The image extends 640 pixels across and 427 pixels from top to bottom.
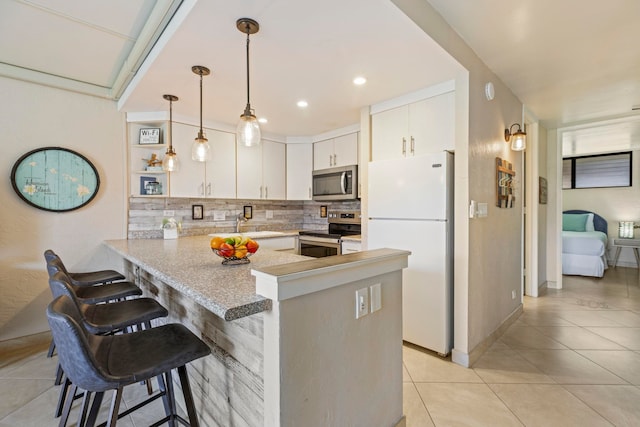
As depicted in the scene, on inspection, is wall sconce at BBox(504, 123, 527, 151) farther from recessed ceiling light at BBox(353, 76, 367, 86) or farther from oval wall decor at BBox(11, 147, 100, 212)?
oval wall decor at BBox(11, 147, 100, 212)

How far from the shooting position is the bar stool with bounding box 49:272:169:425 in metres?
1.38

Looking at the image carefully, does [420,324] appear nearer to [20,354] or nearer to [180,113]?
[180,113]

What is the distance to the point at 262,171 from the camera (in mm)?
3918

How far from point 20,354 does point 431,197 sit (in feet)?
11.9

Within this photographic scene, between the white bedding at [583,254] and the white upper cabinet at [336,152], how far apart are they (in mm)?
4447

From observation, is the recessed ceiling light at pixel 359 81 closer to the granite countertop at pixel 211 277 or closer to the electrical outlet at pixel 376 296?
the granite countertop at pixel 211 277

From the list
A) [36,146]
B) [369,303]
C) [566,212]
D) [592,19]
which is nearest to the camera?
[369,303]

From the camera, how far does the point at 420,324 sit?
250 cm

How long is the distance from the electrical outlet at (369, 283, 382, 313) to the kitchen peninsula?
19 millimetres

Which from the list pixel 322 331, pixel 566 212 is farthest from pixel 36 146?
pixel 566 212

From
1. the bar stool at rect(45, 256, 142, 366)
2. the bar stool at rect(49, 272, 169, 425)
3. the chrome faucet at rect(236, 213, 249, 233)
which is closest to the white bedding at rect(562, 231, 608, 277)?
the chrome faucet at rect(236, 213, 249, 233)

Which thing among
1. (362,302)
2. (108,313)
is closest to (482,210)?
(362,302)

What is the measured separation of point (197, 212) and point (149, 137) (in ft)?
3.18

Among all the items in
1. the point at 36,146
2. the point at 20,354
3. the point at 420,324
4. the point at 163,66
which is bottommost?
the point at 20,354
